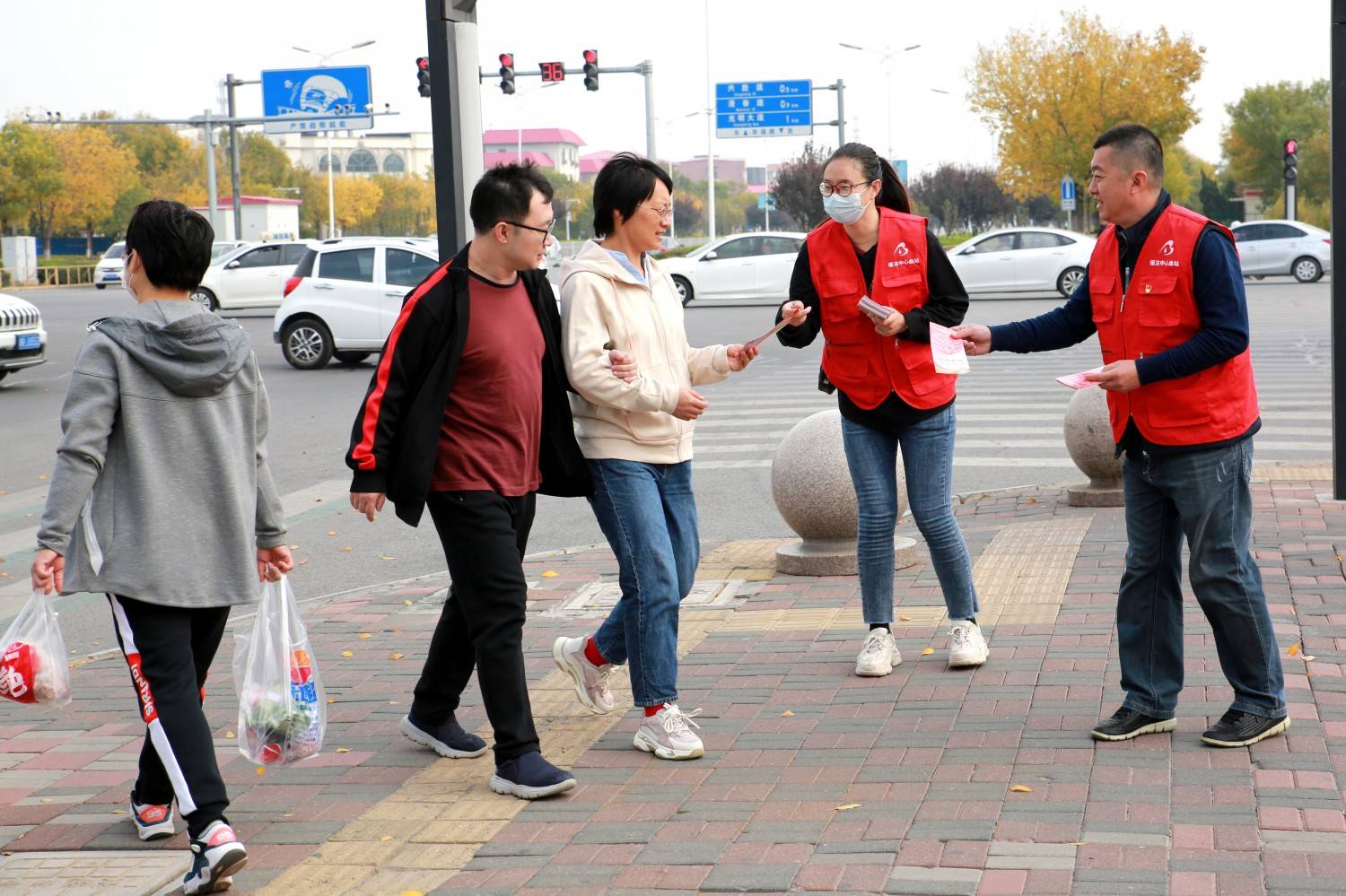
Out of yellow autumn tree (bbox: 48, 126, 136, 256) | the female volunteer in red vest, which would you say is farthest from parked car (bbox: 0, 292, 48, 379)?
yellow autumn tree (bbox: 48, 126, 136, 256)

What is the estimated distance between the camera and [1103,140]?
4.59m

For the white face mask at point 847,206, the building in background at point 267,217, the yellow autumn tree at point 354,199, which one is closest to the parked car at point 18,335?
the white face mask at point 847,206

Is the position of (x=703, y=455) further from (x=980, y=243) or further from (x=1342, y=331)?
(x=980, y=243)

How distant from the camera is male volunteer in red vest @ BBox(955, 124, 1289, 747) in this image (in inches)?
176

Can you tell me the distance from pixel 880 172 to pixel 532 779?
8.01 ft

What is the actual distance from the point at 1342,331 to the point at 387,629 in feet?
15.8

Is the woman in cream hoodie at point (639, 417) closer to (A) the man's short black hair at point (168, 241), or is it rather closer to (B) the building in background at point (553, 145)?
(A) the man's short black hair at point (168, 241)

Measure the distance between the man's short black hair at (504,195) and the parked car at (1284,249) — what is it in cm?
3174

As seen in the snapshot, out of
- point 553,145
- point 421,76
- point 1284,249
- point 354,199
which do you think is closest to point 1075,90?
point 1284,249

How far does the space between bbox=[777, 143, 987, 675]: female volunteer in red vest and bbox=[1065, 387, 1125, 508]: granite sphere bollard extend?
11.7 feet

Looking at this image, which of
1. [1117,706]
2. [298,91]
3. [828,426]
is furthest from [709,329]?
[298,91]

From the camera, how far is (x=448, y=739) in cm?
494

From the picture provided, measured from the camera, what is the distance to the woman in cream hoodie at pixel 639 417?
4695 millimetres

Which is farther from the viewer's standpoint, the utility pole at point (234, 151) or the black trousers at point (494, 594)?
the utility pole at point (234, 151)
